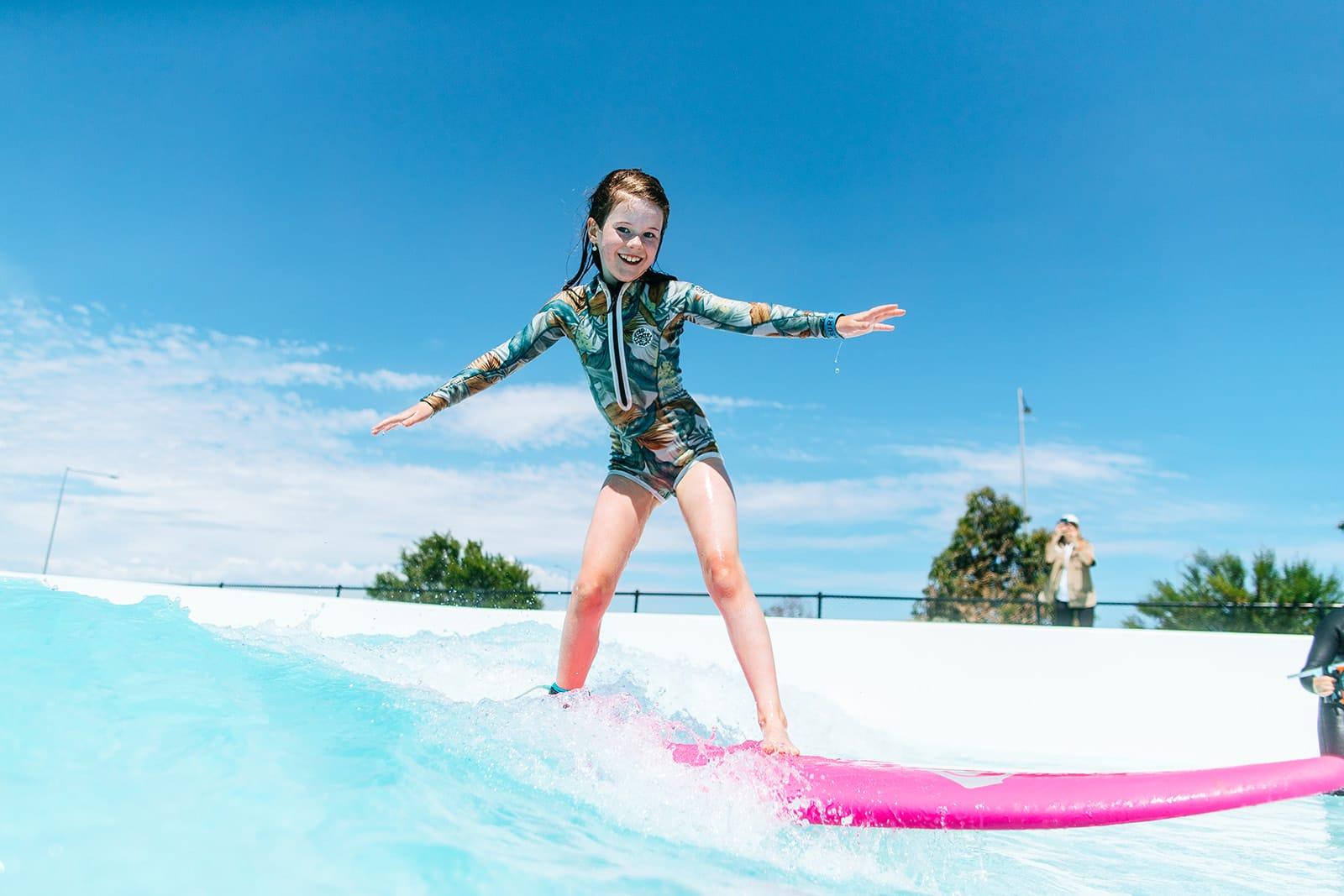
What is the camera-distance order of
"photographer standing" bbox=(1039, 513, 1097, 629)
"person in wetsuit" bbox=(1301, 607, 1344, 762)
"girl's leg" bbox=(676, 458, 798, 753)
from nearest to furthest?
"girl's leg" bbox=(676, 458, 798, 753) < "person in wetsuit" bbox=(1301, 607, 1344, 762) < "photographer standing" bbox=(1039, 513, 1097, 629)

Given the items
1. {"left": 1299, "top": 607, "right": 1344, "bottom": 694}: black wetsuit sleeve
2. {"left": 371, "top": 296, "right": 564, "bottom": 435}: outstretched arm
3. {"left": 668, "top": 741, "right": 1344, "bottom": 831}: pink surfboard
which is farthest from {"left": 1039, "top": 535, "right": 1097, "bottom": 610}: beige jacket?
{"left": 371, "top": 296, "right": 564, "bottom": 435}: outstretched arm

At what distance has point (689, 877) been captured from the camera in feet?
6.57

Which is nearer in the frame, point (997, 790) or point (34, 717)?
point (34, 717)

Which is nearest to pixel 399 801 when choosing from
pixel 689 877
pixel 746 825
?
pixel 689 877

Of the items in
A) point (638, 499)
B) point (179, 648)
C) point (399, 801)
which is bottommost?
point (399, 801)

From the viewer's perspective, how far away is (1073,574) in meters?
9.41

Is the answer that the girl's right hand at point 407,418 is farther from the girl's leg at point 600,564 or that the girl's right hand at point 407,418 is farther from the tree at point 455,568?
the tree at point 455,568

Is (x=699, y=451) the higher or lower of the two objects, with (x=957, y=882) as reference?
higher

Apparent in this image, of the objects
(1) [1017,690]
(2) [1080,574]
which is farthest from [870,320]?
(2) [1080,574]

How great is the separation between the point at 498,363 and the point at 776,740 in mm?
1723

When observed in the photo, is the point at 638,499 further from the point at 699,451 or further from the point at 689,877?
the point at 689,877

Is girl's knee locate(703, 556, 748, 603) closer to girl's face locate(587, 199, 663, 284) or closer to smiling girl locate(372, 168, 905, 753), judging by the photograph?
smiling girl locate(372, 168, 905, 753)

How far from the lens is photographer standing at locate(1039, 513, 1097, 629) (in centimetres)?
925

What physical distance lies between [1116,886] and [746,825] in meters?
1.15
